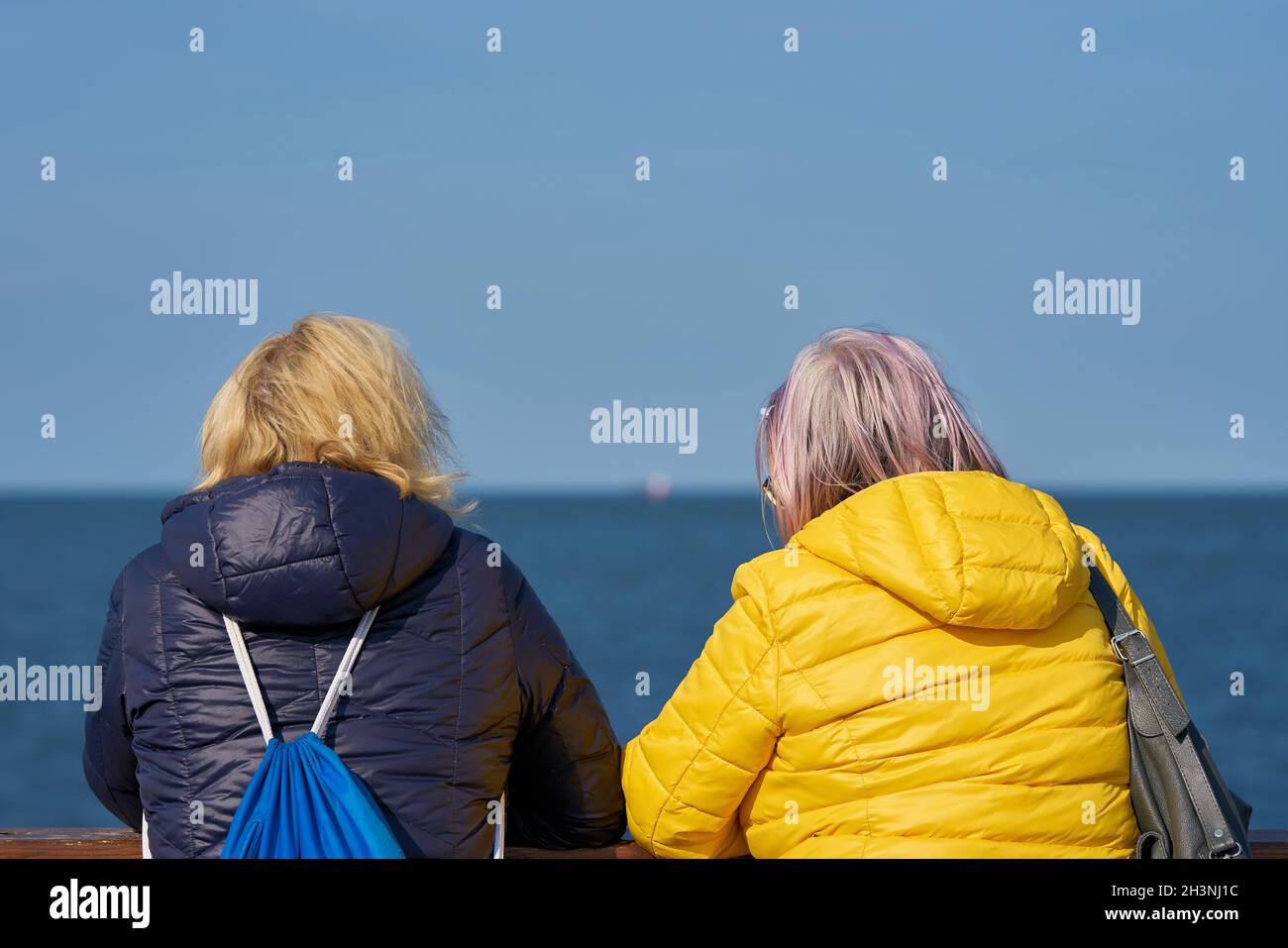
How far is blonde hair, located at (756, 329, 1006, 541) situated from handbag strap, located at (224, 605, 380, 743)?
33.1 inches

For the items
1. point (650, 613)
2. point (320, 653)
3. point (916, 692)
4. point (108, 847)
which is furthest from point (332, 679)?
point (650, 613)

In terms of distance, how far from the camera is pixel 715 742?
8.21 feet

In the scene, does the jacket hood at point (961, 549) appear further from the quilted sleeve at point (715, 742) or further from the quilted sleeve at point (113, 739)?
the quilted sleeve at point (113, 739)

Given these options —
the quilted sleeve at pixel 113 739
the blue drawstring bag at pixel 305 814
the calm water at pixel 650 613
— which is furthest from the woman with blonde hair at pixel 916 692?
the quilted sleeve at pixel 113 739

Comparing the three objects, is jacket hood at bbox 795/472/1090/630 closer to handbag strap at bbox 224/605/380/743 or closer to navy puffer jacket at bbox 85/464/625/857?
navy puffer jacket at bbox 85/464/625/857

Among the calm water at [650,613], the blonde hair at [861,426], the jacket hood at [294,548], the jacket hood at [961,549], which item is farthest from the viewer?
the calm water at [650,613]

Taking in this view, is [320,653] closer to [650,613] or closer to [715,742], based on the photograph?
[715,742]

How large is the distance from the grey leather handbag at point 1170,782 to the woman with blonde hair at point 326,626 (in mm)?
1082

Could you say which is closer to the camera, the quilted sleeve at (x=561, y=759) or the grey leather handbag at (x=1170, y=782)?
the grey leather handbag at (x=1170, y=782)

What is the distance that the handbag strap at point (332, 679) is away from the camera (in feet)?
8.09

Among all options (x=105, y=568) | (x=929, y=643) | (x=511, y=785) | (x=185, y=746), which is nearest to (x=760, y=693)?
(x=929, y=643)

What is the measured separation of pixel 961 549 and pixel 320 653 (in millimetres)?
1168

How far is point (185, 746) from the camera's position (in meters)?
2.53
